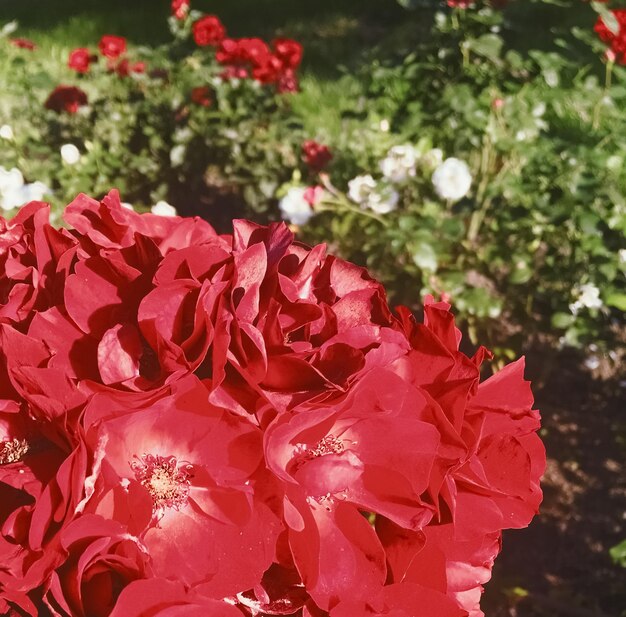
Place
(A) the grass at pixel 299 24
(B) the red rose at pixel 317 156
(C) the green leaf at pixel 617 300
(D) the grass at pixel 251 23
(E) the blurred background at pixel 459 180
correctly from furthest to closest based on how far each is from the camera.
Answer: (D) the grass at pixel 251 23 < (A) the grass at pixel 299 24 < (B) the red rose at pixel 317 156 < (E) the blurred background at pixel 459 180 < (C) the green leaf at pixel 617 300

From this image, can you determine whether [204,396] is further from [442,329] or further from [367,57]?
[367,57]

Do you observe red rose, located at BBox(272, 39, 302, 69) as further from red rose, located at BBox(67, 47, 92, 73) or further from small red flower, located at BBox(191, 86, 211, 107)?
red rose, located at BBox(67, 47, 92, 73)

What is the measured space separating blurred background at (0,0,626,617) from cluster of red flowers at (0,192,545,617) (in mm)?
1113

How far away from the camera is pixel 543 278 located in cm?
241

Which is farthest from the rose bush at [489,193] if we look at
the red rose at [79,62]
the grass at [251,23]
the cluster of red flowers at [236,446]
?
the grass at [251,23]

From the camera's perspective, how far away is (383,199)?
2.39 metres

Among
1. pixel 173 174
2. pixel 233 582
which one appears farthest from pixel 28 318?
pixel 173 174

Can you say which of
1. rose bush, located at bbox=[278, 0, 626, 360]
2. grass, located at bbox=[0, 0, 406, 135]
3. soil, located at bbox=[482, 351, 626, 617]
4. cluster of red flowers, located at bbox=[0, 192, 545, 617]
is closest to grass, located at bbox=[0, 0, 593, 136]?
grass, located at bbox=[0, 0, 406, 135]

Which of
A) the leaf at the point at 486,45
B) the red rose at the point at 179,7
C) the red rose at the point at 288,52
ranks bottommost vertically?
the red rose at the point at 288,52

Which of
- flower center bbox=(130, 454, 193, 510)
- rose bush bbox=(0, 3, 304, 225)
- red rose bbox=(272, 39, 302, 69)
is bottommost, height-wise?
rose bush bbox=(0, 3, 304, 225)

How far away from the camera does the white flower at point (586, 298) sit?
217 centimetres

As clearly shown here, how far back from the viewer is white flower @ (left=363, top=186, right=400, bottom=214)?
239 centimetres

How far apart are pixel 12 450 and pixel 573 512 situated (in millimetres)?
1943

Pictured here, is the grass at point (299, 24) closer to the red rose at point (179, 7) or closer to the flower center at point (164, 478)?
the red rose at point (179, 7)
